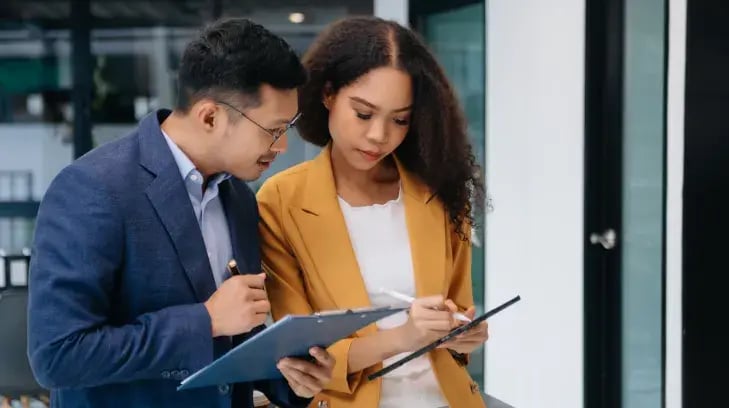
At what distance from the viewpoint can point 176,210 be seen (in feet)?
3.83

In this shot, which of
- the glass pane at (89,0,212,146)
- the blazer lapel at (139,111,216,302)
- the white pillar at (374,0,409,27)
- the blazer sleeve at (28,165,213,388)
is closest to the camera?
the blazer sleeve at (28,165,213,388)

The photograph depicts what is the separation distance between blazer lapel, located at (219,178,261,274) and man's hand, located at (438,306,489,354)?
37cm

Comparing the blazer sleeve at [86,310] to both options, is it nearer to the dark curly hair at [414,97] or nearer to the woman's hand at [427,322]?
the woman's hand at [427,322]

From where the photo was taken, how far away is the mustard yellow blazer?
1.44 m

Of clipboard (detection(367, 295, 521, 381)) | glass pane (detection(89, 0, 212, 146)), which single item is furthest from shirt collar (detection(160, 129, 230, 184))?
glass pane (detection(89, 0, 212, 146))

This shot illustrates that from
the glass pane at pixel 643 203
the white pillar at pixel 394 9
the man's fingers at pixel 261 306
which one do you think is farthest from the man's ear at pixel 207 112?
the white pillar at pixel 394 9

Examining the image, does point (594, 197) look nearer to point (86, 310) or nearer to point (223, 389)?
point (223, 389)

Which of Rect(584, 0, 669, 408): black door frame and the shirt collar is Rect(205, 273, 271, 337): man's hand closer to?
the shirt collar

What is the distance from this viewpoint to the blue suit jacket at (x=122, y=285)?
41.5 inches

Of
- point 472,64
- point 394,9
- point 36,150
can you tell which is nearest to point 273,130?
point 472,64

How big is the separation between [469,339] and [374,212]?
0.95ft

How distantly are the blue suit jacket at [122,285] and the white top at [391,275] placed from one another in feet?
1.12

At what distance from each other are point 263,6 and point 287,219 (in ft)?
17.6

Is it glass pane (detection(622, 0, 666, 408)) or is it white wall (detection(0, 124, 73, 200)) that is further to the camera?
white wall (detection(0, 124, 73, 200))
